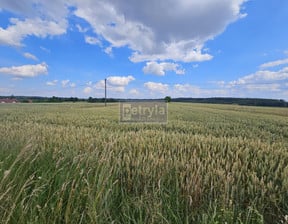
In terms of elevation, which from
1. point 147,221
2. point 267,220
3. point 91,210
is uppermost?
point 91,210

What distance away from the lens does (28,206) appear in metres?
2.33

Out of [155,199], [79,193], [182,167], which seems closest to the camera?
[79,193]

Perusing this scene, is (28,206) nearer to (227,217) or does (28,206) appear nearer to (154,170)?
(154,170)

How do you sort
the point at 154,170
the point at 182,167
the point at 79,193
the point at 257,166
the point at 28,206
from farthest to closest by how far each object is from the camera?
1. the point at 257,166
2. the point at 182,167
3. the point at 154,170
4. the point at 79,193
5. the point at 28,206

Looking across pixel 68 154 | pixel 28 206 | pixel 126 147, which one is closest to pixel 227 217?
pixel 28 206

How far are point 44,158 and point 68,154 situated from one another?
1.39ft

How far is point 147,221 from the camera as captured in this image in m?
2.47

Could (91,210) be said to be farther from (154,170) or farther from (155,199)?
(154,170)

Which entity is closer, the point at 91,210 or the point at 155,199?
the point at 91,210

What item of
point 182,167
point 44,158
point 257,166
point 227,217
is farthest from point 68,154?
point 257,166

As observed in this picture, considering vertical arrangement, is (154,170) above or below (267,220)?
above

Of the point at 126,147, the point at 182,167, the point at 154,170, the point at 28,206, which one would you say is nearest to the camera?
the point at 28,206

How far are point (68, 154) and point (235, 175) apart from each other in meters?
3.10

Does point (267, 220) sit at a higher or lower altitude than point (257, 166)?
lower
